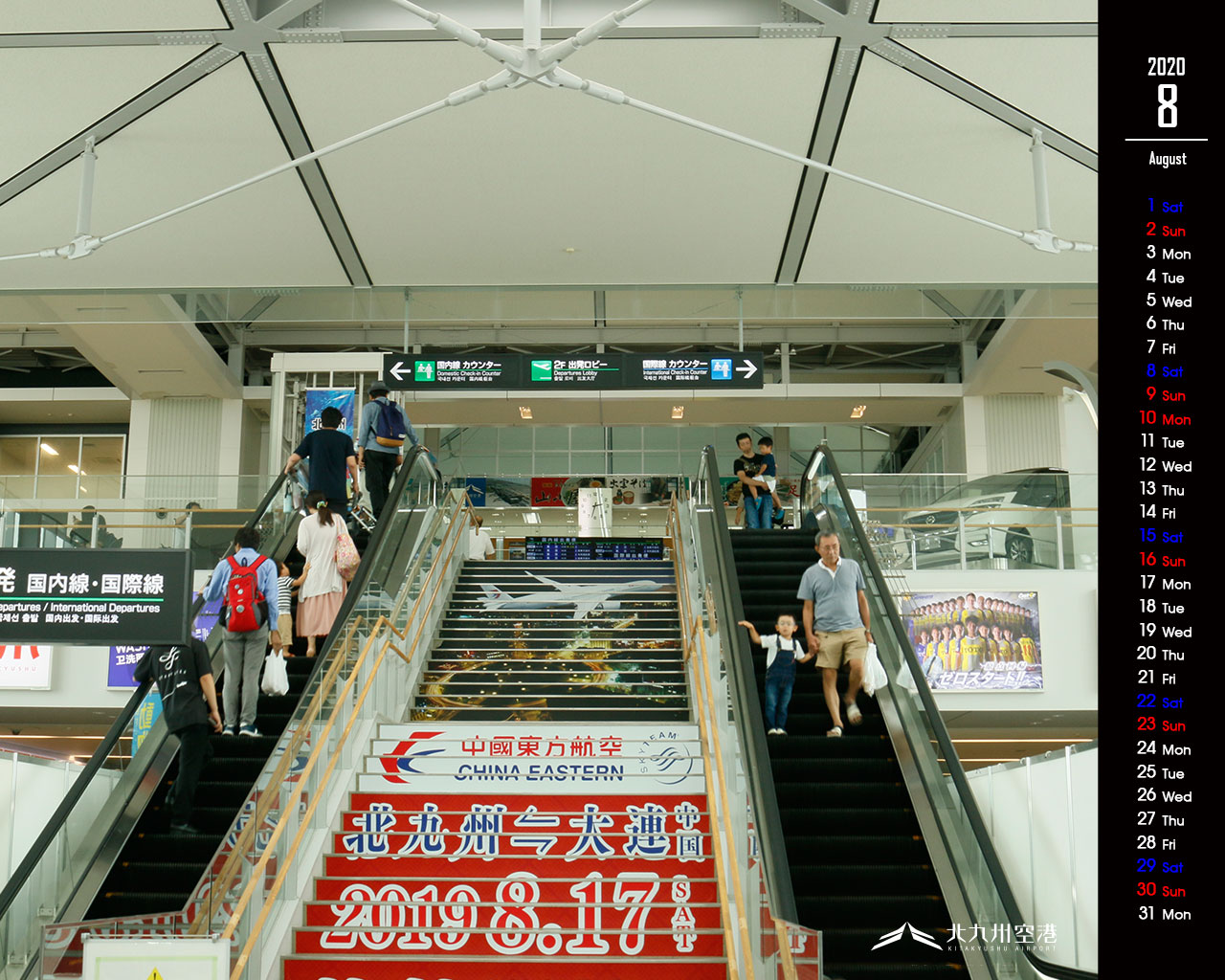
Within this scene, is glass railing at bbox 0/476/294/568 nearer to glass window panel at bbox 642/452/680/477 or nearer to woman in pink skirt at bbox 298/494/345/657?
woman in pink skirt at bbox 298/494/345/657

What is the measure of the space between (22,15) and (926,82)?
15.5 ft

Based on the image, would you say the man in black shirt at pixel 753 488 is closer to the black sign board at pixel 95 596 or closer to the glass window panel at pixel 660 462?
the black sign board at pixel 95 596

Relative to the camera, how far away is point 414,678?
1090 cm

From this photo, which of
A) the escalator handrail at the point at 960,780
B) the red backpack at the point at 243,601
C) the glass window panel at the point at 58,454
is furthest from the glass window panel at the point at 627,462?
the red backpack at the point at 243,601

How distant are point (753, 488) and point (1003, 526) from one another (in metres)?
2.89

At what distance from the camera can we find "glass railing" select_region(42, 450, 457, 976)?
560 cm

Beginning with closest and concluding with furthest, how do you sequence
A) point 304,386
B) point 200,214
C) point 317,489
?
1. point 200,214
2. point 317,489
3. point 304,386

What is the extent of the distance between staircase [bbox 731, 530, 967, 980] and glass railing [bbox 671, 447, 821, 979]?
1.49 ft

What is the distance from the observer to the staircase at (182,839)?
22.8 ft

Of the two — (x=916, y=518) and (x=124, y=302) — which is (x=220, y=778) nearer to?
(x=124, y=302)

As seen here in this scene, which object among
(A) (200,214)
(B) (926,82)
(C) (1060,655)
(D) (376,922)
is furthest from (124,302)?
(C) (1060,655)

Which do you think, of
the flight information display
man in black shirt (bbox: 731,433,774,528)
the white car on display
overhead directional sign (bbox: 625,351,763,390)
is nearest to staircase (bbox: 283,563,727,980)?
man in black shirt (bbox: 731,433,774,528)

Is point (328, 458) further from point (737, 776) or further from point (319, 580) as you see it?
point (737, 776)
